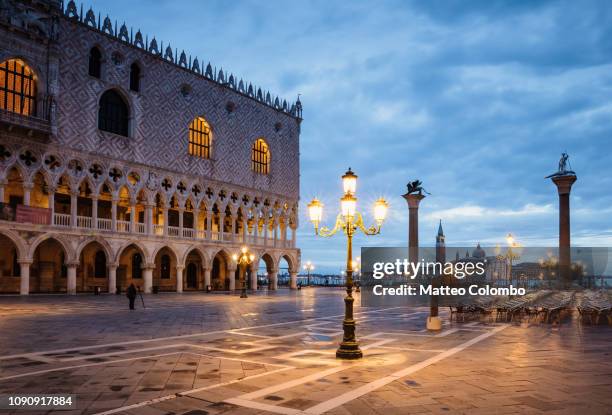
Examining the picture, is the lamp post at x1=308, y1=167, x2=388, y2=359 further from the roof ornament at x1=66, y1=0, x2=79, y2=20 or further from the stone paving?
the roof ornament at x1=66, y1=0, x2=79, y2=20

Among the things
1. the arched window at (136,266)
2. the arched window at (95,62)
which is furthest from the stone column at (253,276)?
the arched window at (95,62)

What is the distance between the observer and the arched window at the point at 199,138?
117ft

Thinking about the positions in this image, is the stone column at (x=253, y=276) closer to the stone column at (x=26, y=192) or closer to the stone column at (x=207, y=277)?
the stone column at (x=207, y=277)

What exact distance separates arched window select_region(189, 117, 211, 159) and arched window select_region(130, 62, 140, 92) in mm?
4527

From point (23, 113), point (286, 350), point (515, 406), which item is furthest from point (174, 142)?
point (515, 406)

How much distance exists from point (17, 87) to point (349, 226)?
76.8 ft

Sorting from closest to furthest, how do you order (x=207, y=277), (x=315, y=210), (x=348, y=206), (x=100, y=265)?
(x=348, y=206)
(x=315, y=210)
(x=100, y=265)
(x=207, y=277)

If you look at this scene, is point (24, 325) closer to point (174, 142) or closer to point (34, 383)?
point (34, 383)

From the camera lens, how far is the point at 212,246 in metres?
36.0

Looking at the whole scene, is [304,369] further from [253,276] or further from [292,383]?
[253,276]

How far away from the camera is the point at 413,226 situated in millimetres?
22297

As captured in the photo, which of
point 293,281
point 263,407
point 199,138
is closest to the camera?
point 263,407

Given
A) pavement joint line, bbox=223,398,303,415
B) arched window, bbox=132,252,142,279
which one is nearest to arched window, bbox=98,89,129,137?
arched window, bbox=132,252,142,279

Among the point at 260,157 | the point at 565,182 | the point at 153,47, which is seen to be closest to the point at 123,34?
the point at 153,47
